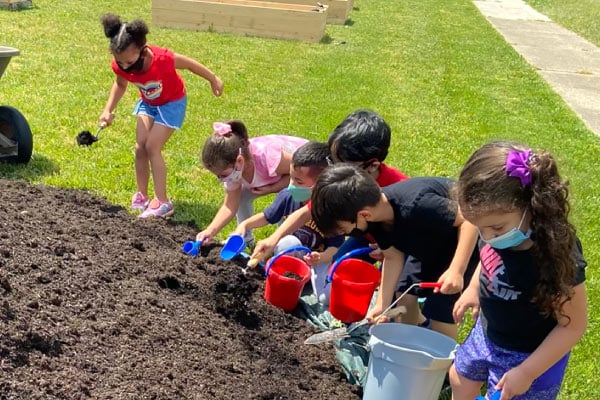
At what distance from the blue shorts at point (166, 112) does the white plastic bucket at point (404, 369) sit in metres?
2.73

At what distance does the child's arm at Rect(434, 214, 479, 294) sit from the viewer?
3047 mm

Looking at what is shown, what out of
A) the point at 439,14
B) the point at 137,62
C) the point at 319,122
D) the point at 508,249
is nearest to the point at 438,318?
the point at 508,249

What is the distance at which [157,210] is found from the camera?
503 cm

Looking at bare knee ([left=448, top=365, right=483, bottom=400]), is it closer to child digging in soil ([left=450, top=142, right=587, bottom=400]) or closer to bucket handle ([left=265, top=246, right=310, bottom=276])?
child digging in soil ([left=450, top=142, right=587, bottom=400])

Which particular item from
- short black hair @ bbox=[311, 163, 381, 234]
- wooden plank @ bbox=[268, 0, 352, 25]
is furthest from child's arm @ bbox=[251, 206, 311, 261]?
wooden plank @ bbox=[268, 0, 352, 25]

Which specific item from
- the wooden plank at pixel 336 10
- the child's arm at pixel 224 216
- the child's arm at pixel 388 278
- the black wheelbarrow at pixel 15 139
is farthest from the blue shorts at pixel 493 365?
the wooden plank at pixel 336 10

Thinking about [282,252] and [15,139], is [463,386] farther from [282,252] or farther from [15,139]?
[15,139]

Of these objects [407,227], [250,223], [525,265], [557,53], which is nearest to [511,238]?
[525,265]

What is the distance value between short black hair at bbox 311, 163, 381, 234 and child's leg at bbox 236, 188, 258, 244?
1.82 metres

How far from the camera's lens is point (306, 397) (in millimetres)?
3248

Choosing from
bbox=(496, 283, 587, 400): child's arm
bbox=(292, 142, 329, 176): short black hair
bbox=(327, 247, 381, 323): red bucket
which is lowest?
bbox=(327, 247, 381, 323): red bucket

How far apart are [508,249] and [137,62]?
10.8 ft

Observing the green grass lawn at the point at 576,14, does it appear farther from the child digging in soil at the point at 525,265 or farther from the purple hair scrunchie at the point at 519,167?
the purple hair scrunchie at the point at 519,167

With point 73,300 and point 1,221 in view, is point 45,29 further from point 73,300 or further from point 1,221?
point 73,300
